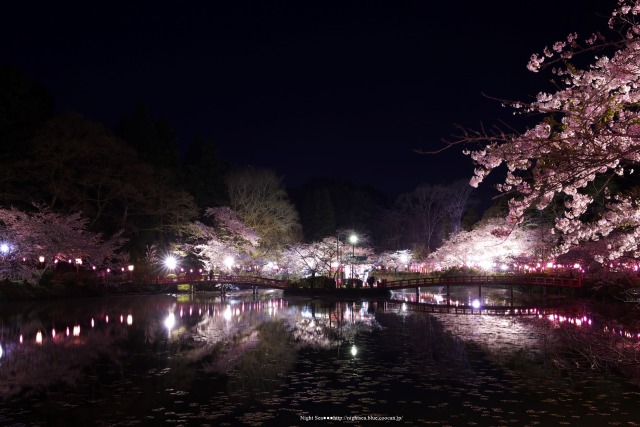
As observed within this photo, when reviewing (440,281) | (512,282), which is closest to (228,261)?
(440,281)

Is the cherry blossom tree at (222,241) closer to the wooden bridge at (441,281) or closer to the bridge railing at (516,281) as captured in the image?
the wooden bridge at (441,281)

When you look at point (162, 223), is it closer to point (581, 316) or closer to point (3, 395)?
point (581, 316)

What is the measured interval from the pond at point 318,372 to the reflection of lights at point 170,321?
0.42 ft

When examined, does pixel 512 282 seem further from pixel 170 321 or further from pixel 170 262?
pixel 170 262

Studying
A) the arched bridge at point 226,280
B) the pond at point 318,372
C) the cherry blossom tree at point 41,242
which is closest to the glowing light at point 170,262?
the arched bridge at point 226,280

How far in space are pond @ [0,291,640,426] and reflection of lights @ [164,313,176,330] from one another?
0.42ft

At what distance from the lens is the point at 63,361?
14906 mm

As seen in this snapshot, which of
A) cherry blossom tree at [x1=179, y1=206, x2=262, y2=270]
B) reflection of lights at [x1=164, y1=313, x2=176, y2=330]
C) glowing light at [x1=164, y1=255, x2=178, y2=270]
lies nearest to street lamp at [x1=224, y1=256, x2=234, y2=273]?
cherry blossom tree at [x1=179, y1=206, x2=262, y2=270]

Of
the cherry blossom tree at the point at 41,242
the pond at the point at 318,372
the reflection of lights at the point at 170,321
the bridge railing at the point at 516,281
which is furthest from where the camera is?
the bridge railing at the point at 516,281

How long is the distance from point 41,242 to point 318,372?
1078 inches

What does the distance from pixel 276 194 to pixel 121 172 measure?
16590mm

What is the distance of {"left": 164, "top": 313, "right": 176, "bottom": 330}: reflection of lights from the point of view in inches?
903

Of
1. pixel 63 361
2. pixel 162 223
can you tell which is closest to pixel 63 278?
pixel 162 223

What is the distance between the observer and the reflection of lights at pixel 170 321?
75.3ft
